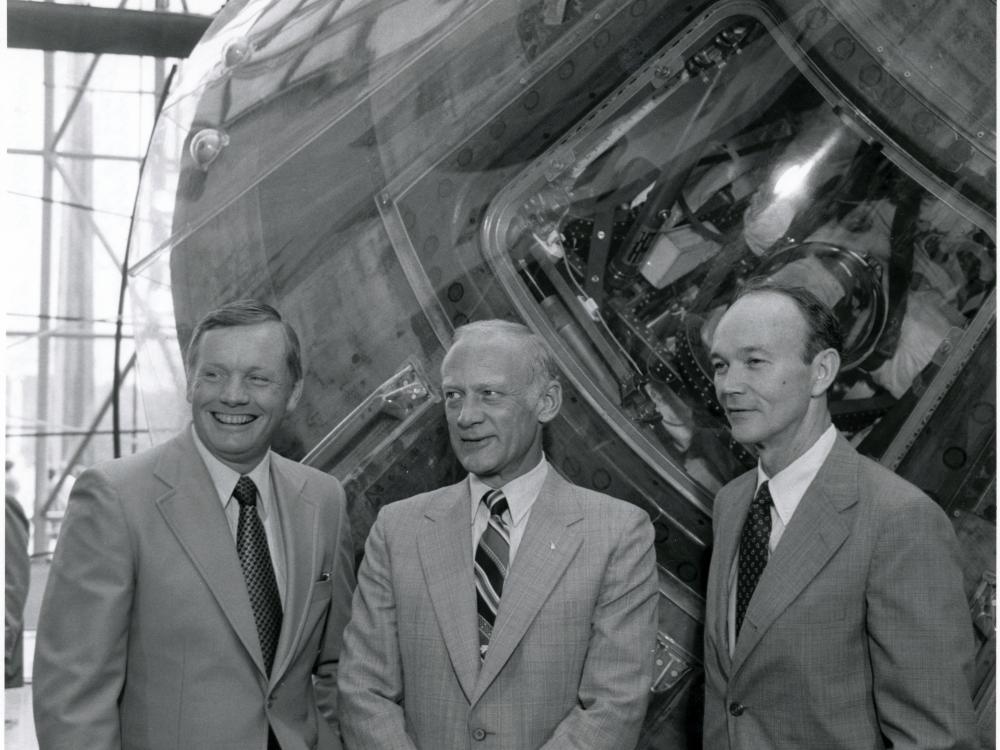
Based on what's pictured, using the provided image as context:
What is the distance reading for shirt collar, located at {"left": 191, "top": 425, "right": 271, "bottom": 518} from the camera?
199cm

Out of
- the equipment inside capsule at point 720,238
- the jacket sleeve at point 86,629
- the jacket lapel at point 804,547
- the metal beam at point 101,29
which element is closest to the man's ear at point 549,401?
the equipment inside capsule at point 720,238

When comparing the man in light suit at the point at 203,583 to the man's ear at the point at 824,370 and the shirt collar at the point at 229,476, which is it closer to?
the shirt collar at the point at 229,476

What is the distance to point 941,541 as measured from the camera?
176 centimetres

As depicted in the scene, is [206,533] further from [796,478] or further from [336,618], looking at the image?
[796,478]

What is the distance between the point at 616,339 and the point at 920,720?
82 cm

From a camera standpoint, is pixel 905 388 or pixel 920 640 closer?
pixel 920 640

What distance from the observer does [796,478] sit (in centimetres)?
191

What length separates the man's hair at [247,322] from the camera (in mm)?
1991

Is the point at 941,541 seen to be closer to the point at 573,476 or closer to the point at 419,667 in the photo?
the point at 573,476

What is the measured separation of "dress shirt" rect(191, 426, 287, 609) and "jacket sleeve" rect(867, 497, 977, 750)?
3.37ft

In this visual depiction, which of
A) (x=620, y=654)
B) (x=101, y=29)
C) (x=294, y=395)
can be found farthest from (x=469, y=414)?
(x=101, y=29)

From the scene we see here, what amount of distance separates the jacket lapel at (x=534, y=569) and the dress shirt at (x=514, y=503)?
0.03 metres

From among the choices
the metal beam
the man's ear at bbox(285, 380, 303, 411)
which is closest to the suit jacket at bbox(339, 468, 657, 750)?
the man's ear at bbox(285, 380, 303, 411)

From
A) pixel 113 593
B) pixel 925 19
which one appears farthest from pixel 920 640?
pixel 113 593
